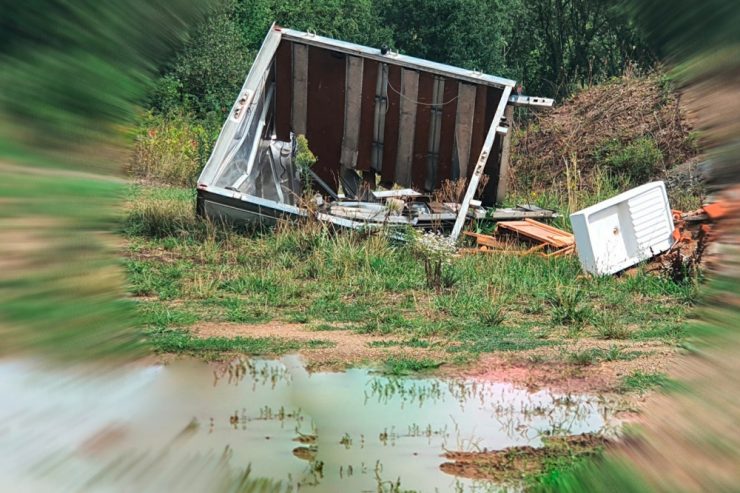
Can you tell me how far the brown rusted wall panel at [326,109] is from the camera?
12.5m

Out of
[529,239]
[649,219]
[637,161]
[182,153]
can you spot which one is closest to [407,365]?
[649,219]

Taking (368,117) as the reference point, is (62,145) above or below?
below

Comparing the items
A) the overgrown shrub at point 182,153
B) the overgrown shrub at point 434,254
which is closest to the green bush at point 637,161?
the overgrown shrub at point 434,254

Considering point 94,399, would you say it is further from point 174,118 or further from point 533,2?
point 174,118

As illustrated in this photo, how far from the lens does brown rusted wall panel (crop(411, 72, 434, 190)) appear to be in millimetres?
12445

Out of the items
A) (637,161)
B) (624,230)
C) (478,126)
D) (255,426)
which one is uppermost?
(478,126)

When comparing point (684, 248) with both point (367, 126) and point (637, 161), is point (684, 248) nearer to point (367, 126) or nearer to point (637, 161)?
point (367, 126)

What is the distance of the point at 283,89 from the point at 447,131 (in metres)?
2.26

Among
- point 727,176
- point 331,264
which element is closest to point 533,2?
point 727,176

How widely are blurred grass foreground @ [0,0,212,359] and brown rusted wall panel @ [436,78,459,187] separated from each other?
11.0m

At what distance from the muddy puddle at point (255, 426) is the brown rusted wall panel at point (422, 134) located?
681cm

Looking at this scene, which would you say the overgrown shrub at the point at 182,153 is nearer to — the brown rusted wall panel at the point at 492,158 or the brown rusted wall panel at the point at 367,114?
the brown rusted wall panel at the point at 367,114

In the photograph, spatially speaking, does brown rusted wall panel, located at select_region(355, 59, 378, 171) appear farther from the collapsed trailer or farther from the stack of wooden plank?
the stack of wooden plank

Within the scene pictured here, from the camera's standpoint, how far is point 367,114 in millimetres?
12719
